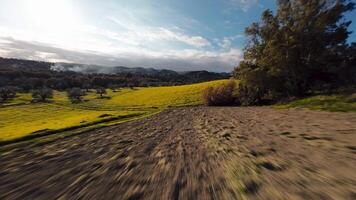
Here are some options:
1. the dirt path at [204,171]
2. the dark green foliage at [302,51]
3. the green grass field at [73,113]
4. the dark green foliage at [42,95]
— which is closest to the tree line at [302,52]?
the dark green foliage at [302,51]

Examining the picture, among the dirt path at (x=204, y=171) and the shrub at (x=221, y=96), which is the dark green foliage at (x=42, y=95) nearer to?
the shrub at (x=221, y=96)

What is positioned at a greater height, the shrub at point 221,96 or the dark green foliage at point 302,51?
the dark green foliage at point 302,51

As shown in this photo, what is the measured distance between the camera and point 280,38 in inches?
1480

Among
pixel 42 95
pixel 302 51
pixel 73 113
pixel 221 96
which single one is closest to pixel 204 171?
pixel 302 51

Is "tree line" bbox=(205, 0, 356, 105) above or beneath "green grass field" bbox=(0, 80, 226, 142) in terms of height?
above

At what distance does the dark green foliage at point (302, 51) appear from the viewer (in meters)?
34.4

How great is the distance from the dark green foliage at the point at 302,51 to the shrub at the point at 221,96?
30.6ft

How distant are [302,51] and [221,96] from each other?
21.5 metres

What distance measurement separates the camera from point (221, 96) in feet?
178

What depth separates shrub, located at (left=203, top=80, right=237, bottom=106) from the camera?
2115 inches

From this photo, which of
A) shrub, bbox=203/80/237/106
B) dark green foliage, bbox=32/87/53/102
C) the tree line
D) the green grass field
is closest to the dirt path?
the green grass field

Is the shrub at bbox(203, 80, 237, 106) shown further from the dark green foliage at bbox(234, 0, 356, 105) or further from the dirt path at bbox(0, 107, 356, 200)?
the dirt path at bbox(0, 107, 356, 200)

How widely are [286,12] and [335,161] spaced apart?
121 ft

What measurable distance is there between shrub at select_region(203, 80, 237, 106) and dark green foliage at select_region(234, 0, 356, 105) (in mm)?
9325
